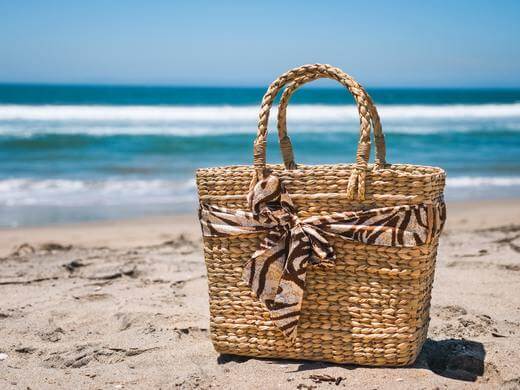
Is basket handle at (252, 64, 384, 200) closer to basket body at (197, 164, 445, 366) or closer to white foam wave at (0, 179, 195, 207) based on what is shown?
basket body at (197, 164, 445, 366)

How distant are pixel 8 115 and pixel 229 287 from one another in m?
20.8

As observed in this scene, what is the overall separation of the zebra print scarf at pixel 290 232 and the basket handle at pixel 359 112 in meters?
0.09

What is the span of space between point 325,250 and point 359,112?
1.72 ft

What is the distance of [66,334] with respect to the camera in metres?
2.89

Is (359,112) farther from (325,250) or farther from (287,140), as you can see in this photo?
(325,250)

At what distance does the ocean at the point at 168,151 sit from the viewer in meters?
7.34

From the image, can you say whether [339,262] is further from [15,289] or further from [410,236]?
[15,289]

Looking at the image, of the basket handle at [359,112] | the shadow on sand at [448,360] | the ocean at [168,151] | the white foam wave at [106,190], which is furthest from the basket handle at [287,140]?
the white foam wave at [106,190]

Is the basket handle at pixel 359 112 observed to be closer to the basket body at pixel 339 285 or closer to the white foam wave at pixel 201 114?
the basket body at pixel 339 285

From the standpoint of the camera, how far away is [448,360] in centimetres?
241

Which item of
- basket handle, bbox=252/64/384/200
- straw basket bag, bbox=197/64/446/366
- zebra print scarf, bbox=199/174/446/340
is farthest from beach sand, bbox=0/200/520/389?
basket handle, bbox=252/64/384/200

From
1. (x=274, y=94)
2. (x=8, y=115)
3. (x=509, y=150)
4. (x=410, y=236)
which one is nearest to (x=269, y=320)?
(x=410, y=236)

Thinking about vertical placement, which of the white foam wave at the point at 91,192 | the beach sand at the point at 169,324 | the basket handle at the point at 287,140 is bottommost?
the white foam wave at the point at 91,192

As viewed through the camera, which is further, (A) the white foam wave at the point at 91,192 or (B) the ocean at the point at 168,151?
(B) the ocean at the point at 168,151
